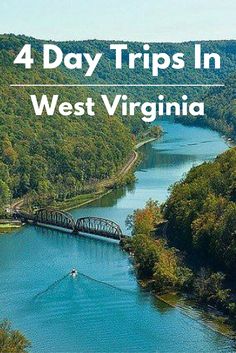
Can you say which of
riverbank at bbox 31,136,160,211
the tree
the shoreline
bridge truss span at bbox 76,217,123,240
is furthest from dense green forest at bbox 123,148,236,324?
riverbank at bbox 31,136,160,211

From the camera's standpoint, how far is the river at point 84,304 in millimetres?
29578

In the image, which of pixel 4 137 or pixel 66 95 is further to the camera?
pixel 66 95

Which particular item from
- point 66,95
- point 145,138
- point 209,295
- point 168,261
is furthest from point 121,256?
point 145,138

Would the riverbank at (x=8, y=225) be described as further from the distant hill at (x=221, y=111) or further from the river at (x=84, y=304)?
the distant hill at (x=221, y=111)

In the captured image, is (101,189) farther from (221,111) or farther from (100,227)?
(221,111)

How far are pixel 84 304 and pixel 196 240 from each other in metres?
6.93

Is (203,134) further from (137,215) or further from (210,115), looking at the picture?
(137,215)

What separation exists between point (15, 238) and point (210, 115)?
236 feet

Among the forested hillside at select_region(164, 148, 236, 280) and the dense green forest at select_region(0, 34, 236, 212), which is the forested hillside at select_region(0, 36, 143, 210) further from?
the forested hillside at select_region(164, 148, 236, 280)

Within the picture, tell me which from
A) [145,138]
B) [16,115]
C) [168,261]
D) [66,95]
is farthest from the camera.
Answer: [145,138]

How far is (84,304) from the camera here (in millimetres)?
33625

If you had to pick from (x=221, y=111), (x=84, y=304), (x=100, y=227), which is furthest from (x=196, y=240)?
(x=221, y=111)

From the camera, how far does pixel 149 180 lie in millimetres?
65938

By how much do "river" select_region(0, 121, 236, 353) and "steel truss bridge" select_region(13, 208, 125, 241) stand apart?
2.27ft
